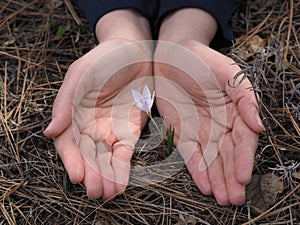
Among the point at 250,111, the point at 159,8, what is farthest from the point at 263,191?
the point at 159,8

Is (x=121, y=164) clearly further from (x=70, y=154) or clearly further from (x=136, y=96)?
(x=136, y=96)

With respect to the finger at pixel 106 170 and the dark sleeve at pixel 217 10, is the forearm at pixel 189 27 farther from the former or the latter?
the finger at pixel 106 170

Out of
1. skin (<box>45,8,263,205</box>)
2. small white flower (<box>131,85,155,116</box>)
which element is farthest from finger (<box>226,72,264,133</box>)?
small white flower (<box>131,85,155,116</box>)

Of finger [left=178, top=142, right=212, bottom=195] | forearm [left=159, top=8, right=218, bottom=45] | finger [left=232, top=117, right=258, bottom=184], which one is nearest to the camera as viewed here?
finger [left=232, top=117, right=258, bottom=184]

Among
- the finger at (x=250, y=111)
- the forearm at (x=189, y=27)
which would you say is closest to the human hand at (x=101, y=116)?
the forearm at (x=189, y=27)

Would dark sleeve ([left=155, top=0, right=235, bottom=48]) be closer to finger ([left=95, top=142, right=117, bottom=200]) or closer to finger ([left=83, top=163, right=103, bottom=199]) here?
finger ([left=95, top=142, right=117, bottom=200])

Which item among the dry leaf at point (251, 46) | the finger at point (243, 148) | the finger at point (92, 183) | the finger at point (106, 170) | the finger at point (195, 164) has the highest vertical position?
the finger at point (243, 148)

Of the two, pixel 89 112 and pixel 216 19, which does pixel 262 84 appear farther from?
pixel 89 112

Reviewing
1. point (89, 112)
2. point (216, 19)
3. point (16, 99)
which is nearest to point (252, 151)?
point (89, 112)
